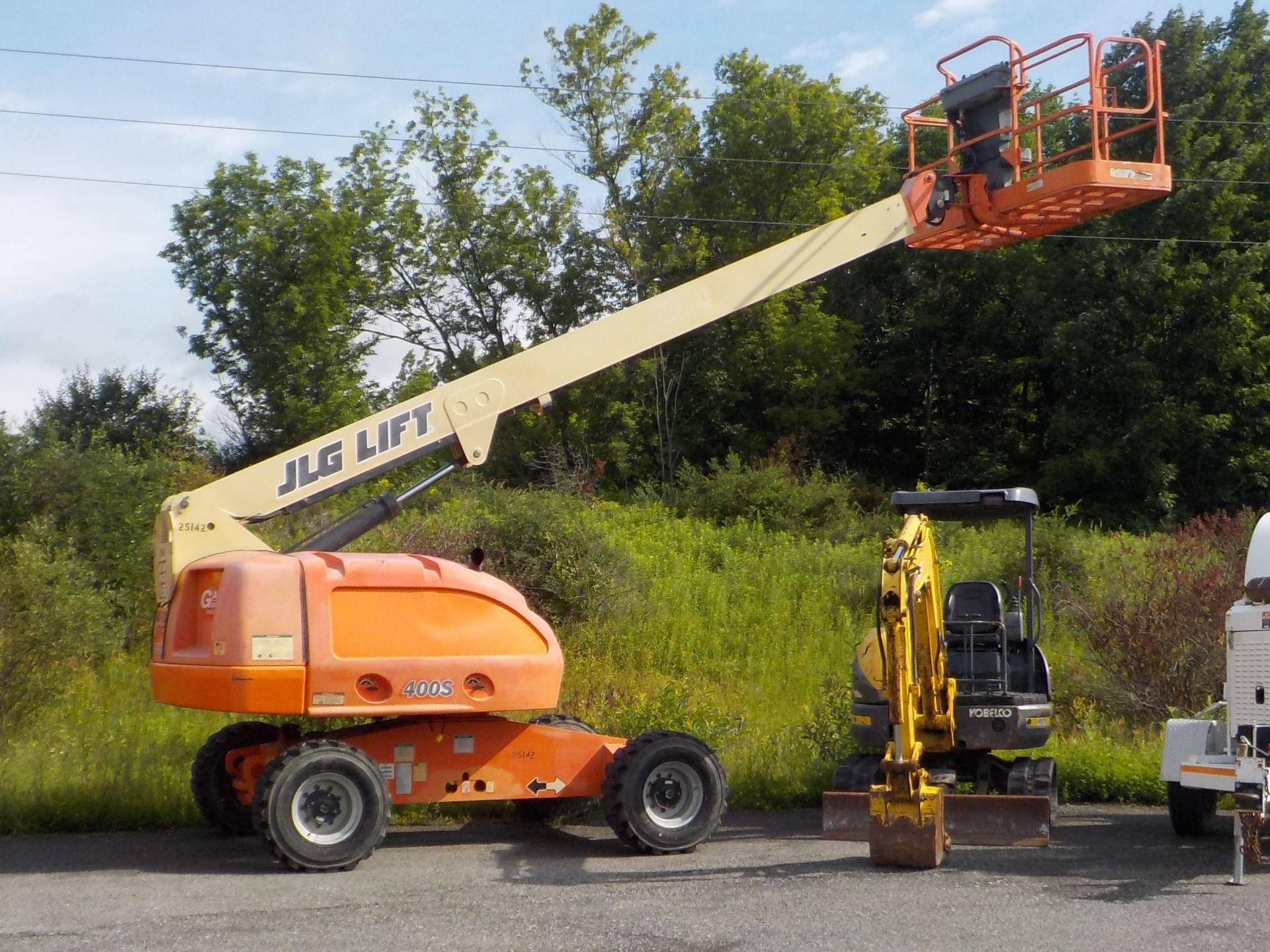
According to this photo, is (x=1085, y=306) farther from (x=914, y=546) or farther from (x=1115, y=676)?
(x=914, y=546)

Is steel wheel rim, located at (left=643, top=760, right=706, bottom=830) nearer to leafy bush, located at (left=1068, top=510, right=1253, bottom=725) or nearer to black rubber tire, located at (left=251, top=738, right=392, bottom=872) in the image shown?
black rubber tire, located at (left=251, top=738, right=392, bottom=872)

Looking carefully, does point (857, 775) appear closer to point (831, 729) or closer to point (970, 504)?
point (970, 504)

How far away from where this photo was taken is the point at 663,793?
31.5 feet

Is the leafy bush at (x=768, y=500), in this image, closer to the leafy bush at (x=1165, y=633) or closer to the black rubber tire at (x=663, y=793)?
the leafy bush at (x=1165, y=633)

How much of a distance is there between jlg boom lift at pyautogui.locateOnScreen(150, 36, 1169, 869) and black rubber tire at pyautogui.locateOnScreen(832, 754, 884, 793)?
0.83m

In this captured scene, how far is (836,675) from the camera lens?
16.3 meters

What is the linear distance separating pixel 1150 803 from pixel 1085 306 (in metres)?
24.0

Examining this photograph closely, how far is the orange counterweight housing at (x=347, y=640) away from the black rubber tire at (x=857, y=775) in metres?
2.70

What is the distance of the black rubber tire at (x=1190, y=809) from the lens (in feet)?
33.2

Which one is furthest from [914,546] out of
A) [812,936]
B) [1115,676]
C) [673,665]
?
[673,665]

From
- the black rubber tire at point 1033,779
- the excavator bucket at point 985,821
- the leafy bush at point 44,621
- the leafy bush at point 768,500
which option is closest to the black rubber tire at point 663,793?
the excavator bucket at point 985,821

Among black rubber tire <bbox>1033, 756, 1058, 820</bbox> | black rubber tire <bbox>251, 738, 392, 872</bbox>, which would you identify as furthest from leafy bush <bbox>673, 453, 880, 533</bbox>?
black rubber tire <bbox>251, 738, 392, 872</bbox>

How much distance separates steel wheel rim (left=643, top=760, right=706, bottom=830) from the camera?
9.55 meters

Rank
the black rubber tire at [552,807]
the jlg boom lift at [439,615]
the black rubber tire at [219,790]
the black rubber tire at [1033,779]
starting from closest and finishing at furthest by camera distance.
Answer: the jlg boom lift at [439,615]
the black rubber tire at [219,790]
the black rubber tire at [1033,779]
the black rubber tire at [552,807]
